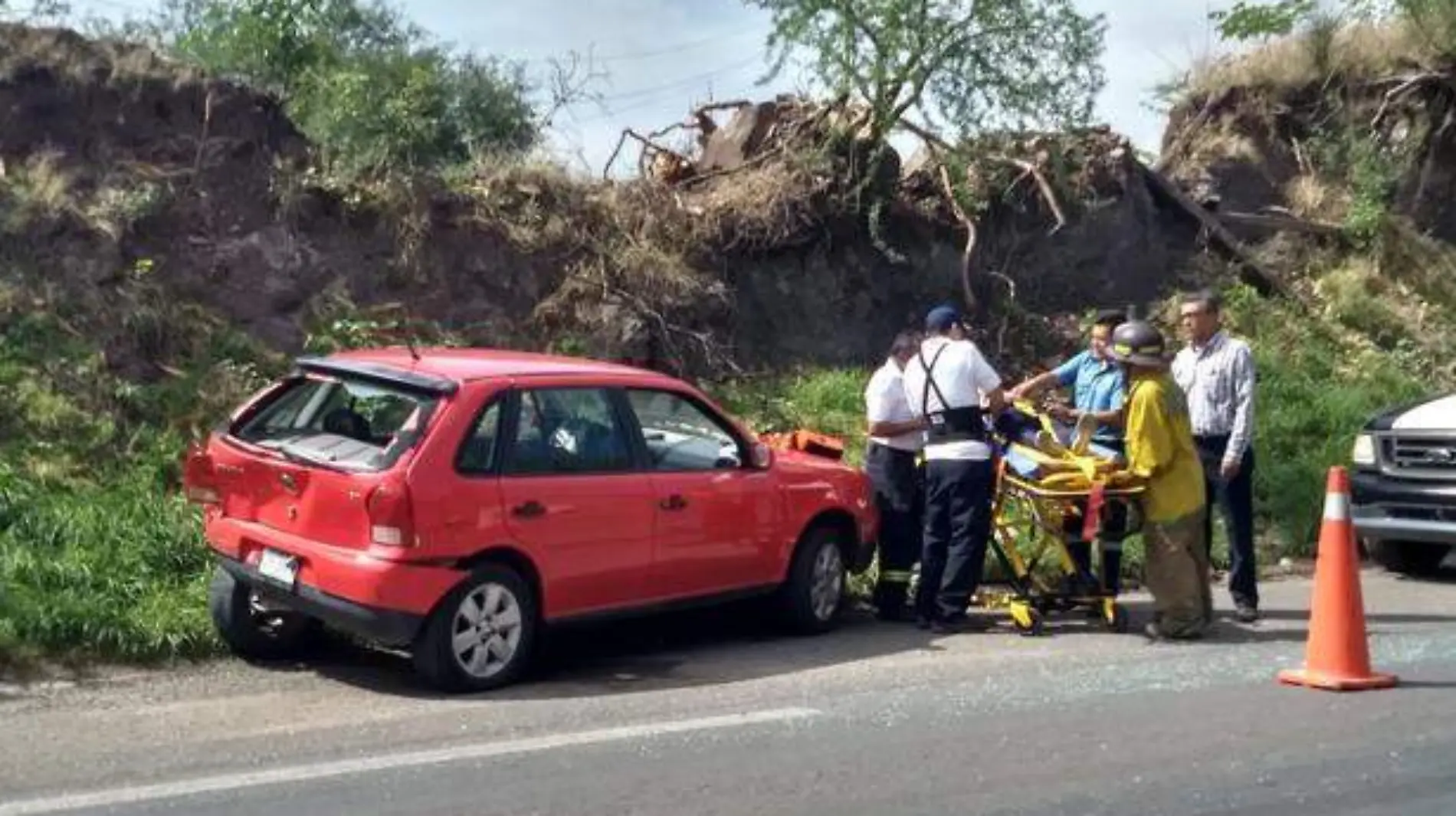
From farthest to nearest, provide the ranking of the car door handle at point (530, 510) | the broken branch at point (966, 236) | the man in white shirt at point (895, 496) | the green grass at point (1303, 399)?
the broken branch at point (966, 236) < the green grass at point (1303, 399) < the man in white shirt at point (895, 496) < the car door handle at point (530, 510)

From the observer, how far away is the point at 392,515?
24.9 ft

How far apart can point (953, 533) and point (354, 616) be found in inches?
139

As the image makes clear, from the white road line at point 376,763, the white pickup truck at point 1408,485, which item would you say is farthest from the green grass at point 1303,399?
the white road line at point 376,763

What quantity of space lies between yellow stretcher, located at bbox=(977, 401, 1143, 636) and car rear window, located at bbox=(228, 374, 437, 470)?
3535 mm

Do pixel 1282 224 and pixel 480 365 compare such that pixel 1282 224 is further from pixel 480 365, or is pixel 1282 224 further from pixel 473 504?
pixel 473 504

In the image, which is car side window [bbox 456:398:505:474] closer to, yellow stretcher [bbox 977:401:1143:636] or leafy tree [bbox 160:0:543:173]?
yellow stretcher [bbox 977:401:1143:636]

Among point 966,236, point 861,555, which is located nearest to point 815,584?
point 861,555

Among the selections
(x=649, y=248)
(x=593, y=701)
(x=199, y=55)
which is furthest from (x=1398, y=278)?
(x=593, y=701)

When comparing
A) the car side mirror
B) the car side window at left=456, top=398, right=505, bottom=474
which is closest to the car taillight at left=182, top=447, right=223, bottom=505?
the car side window at left=456, top=398, right=505, bottom=474

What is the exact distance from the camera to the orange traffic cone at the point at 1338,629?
813 centimetres

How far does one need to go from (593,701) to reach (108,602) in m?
2.67

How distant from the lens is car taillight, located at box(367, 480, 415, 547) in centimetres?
759

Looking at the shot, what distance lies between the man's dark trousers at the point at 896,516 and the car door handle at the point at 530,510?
8.78 feet

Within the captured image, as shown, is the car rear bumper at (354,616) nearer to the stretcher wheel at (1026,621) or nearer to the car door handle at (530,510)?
the car door handle at (530,510)
